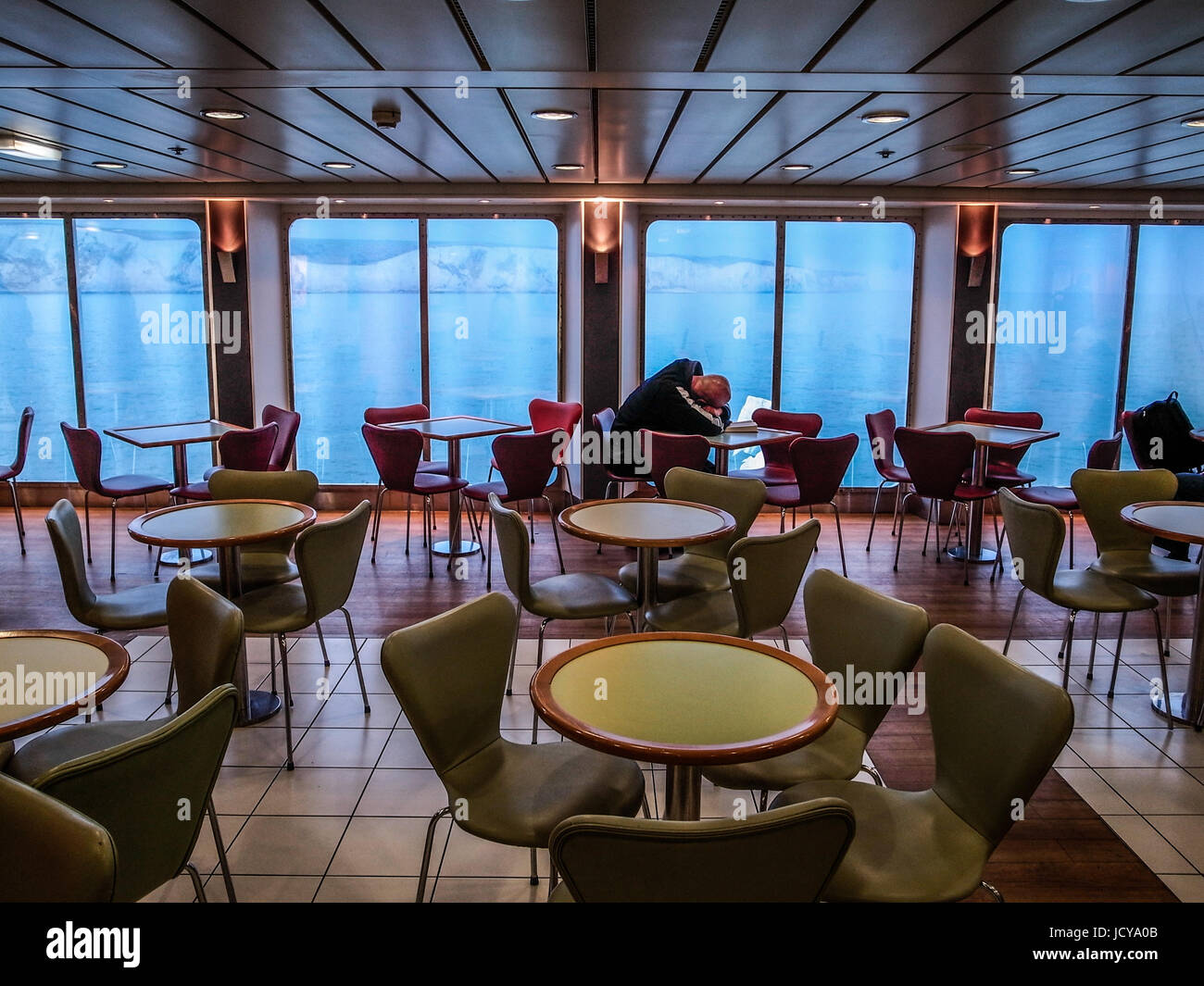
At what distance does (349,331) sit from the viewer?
8852mm

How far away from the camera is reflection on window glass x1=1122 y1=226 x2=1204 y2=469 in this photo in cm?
866

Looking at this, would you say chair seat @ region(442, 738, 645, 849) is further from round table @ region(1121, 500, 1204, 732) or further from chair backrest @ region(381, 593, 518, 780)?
round table @ region(1121, 500, 1204, 732)

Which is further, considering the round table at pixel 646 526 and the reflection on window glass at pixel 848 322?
the reflection on window glass at pixel 848 322

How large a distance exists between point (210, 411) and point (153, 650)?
4.05 metres

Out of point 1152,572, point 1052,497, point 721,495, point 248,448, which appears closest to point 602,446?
point 721,495

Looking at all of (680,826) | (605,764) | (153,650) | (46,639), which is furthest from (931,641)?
(153,650)

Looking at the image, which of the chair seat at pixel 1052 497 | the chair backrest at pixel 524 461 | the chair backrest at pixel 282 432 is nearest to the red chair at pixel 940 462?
the chair seat at pixel 1052 497

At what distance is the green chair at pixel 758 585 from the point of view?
11.9 ft

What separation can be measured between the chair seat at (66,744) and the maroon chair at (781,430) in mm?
4898

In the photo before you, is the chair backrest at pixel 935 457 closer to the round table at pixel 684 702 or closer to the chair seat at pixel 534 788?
the round table at pixel 684 702

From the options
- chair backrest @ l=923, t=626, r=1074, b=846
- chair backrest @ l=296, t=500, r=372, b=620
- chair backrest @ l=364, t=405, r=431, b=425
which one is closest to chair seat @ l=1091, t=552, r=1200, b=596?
chair backrest @ l=923, t=626, r=1074, b=846

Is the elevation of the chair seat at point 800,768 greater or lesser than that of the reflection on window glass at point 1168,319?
lesser

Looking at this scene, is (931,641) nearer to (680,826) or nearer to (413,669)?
(680,826)
